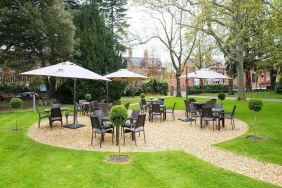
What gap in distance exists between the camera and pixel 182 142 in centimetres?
949

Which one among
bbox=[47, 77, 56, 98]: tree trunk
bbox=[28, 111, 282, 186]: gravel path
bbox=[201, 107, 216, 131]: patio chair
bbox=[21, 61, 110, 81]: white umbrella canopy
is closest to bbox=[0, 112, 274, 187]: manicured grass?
bbox=[28, 111, 282, 186]: gravel path

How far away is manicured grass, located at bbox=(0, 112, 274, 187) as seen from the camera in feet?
18.9

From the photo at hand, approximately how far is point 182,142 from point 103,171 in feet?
12.6

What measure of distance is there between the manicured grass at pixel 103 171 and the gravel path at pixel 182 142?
1.74 feet

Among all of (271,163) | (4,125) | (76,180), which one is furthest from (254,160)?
(4,125)

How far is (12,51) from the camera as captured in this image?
2178 centimetres

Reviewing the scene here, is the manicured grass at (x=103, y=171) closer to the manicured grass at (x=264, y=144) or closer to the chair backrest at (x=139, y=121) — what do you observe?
the chair backrest at (x=139, y=121)

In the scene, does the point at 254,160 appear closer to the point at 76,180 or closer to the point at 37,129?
the point at 76,180

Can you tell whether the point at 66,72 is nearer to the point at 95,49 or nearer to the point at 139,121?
the point at 139,121

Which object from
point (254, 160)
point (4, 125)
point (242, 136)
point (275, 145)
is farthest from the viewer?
point (4, 125)

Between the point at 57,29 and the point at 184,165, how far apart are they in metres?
16.4

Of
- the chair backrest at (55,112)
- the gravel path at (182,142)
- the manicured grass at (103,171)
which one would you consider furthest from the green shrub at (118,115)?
the chair backrest at (55,112)

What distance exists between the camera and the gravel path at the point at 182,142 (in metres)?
6.80

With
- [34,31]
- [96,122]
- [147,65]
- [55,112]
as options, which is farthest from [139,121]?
[147,65]
